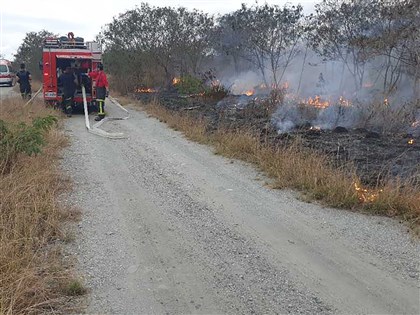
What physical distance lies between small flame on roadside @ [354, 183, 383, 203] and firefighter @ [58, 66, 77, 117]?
453 inches

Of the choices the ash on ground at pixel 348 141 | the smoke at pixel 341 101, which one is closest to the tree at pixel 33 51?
the smoke at pixel 341 101

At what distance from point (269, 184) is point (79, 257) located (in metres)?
3.43

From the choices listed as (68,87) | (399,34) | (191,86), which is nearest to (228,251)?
(399,34)

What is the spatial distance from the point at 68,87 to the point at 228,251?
1187cm

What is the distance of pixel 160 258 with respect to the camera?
4.05 m

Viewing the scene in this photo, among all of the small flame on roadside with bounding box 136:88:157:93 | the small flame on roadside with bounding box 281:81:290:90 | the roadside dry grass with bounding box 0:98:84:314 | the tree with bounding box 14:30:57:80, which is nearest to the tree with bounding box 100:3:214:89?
the small flame on roadside with bounding box 136:88:157:93

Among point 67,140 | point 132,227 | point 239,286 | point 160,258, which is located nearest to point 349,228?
point 239,286

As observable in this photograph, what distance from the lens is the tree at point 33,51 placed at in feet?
106

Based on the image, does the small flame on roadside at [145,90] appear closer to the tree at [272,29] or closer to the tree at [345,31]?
the tree at [272,29]

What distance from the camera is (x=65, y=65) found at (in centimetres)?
1538

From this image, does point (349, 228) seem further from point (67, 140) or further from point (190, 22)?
point (190, 22)

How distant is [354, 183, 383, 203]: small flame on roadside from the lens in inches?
213

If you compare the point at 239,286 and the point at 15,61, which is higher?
the point at 15,61

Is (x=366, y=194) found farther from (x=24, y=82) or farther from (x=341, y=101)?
(x=24, y=82)
